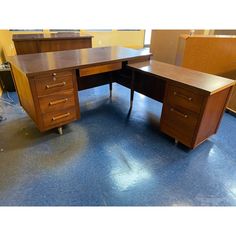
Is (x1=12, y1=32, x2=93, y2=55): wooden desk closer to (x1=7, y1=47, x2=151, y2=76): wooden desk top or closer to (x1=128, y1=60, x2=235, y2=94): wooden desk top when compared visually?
(x1=7, y1=47, x2=151, y2=76): wooden desk top

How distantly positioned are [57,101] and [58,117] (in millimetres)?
179

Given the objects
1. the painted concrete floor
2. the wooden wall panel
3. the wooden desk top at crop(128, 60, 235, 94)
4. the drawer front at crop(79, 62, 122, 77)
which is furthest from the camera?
the wooden wall panel

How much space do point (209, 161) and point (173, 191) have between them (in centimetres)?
52

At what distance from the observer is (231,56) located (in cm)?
242

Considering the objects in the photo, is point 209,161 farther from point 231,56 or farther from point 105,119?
point 231,56

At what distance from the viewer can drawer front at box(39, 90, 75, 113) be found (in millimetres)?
1719

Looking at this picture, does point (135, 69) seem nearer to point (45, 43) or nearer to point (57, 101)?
point (57, 101)

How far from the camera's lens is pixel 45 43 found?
10.5ft

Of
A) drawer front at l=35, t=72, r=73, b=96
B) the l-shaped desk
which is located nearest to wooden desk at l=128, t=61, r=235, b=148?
the l-shaped desk

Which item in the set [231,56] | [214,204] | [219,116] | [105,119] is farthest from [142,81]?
[214,204]

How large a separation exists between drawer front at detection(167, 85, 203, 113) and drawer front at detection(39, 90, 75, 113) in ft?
3.17

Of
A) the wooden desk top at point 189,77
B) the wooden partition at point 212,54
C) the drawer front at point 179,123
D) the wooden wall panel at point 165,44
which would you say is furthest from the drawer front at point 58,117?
the wooden wall panel at point 165,44

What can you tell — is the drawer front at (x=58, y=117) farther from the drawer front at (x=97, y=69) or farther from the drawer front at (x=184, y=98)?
the drawer front at (x=184, y=98)
